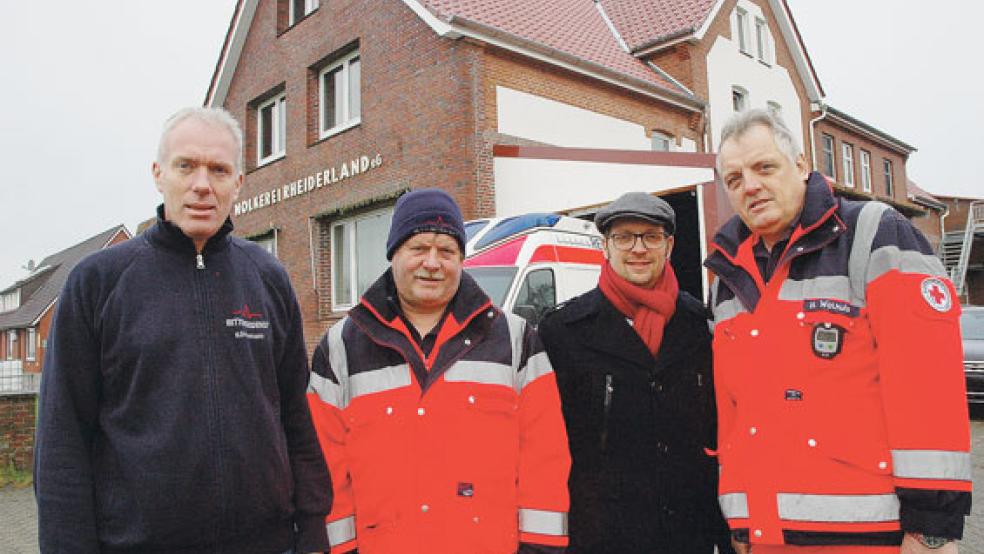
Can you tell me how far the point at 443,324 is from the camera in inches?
91.4

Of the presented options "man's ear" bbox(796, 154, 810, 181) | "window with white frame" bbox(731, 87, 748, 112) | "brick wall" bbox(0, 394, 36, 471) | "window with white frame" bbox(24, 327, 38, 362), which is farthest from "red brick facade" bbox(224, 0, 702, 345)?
"window with white frame" bbox(24, 327, 38, 362)

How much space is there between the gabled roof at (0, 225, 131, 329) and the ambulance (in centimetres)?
4075

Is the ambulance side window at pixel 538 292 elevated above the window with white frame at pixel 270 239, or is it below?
below

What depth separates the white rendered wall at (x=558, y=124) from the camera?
11.5 m

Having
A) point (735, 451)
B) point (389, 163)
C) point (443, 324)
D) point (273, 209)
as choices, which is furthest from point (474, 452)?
point (273, 209)

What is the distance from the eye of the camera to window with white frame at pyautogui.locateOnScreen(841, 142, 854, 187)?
79.2 feet

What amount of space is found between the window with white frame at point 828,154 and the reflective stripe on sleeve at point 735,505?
23588 mm

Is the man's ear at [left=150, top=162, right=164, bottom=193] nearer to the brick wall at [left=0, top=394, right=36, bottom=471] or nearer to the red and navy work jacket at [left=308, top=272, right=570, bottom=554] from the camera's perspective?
the red and navy work jacket at [left=308, top=272, right=570, bottom=554]

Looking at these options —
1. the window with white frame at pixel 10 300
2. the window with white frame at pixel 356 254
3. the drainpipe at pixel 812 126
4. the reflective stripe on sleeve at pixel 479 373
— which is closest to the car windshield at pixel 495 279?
the reflective stripe on sleeve at pixel 479 373

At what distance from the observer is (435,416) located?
85.7 inches

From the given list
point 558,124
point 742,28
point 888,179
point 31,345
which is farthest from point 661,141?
point 31,345

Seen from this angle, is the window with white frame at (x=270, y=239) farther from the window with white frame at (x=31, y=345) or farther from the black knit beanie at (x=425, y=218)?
the window with white frame at (x=31, y=345)

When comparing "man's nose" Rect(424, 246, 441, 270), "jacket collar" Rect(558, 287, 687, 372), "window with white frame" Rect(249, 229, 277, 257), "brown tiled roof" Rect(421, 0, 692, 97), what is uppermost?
"brown tiled roof" Rect(421, 0, 692, 97)

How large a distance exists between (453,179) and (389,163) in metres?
1.95
